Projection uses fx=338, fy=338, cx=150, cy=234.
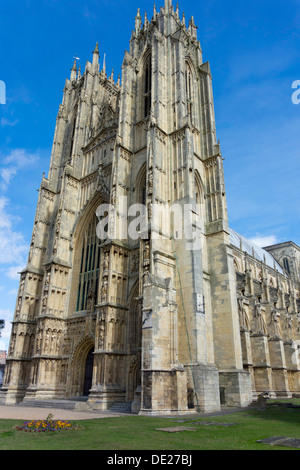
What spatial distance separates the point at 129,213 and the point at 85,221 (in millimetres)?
5854

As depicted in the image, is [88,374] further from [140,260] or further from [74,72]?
[74,72]

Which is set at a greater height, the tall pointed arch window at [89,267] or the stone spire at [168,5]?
the stone spire at [168,5]

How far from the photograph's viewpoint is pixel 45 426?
981cm

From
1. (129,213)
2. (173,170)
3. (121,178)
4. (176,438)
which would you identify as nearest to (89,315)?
(129,213)

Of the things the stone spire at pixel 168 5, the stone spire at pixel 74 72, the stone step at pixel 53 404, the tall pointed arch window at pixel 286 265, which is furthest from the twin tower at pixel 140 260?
the tall pointed arch window at pixel 286 265

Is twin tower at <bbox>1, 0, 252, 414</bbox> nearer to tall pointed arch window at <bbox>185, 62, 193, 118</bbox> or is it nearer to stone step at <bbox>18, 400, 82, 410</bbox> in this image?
tall pointed arch window at <bbox>185, 62, 193, 118</bbox>

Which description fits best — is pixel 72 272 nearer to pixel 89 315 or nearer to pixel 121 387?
pixel 89 315

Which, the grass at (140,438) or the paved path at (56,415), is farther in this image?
the paved path at (56,415)

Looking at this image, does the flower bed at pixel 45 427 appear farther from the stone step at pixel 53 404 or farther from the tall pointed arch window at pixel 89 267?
the tall pointed arch window at pixel 89 267

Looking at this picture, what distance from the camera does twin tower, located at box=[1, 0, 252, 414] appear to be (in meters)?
18.2

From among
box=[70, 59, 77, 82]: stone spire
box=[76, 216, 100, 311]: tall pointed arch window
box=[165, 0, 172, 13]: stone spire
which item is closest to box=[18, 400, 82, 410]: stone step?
box=[76, 216, 100, 311]: tall pointed arch window

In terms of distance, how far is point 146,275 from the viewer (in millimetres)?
18859

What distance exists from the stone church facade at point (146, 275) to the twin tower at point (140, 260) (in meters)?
0.09

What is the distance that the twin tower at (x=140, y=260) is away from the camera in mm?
18172
